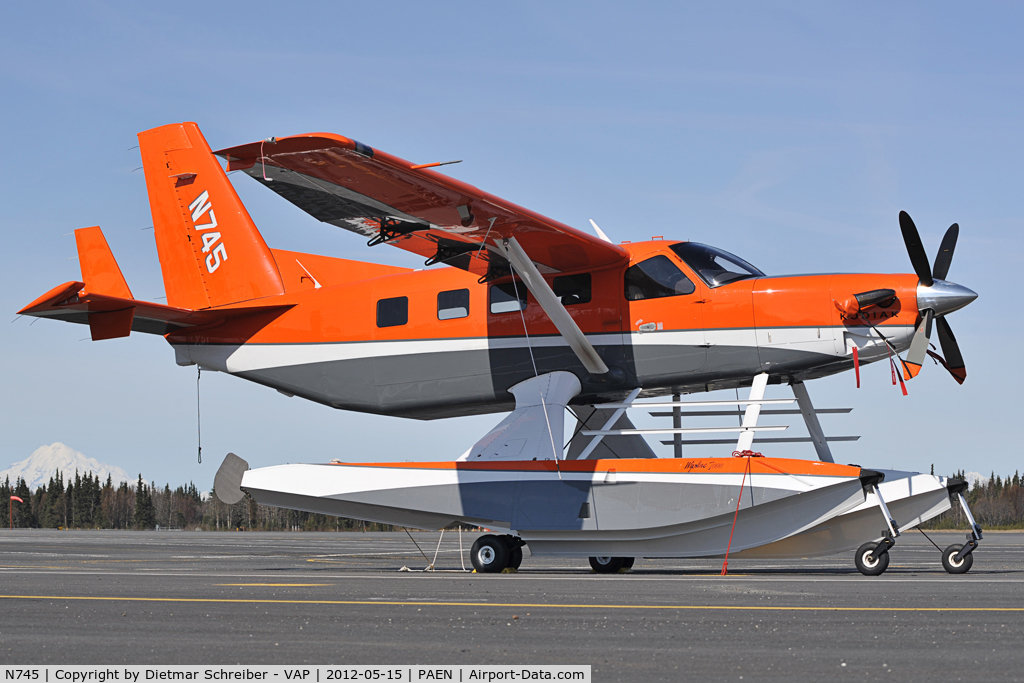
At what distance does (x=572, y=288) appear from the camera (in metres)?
13.7

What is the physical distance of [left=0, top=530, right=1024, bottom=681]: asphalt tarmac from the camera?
469cm

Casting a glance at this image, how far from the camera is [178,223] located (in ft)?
57.3

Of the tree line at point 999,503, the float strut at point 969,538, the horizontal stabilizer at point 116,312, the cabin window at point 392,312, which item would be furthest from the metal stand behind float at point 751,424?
the tree line at point 999,503

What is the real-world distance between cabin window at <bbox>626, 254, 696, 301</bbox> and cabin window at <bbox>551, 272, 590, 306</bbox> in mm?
597

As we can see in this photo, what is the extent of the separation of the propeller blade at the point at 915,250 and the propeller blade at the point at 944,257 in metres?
0.18

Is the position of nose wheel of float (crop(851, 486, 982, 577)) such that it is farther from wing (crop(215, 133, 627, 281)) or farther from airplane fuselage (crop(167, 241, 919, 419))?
wing (crop(215, 133, 627, 281))

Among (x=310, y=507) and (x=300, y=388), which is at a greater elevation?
(x=300, y=388)

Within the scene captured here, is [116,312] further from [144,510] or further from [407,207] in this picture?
[144,510]

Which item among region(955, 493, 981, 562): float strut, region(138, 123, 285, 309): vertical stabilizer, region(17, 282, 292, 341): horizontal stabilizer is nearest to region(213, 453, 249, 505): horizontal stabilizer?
region(17, 282, 292, 341): horizontal stabilizer

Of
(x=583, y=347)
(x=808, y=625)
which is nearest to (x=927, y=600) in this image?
(x=808, y=625)

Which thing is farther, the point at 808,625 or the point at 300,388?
the point at 300,388

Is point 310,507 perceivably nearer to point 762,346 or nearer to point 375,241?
point 375,241

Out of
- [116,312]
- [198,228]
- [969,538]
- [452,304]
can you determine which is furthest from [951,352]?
[198,228]

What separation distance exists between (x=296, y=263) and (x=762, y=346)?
827 centimetres
